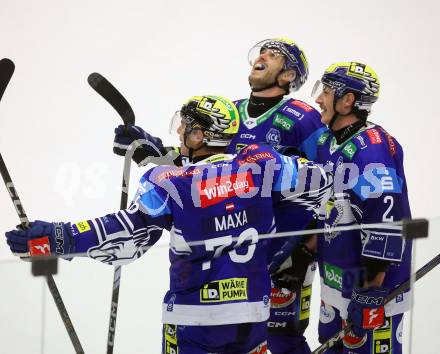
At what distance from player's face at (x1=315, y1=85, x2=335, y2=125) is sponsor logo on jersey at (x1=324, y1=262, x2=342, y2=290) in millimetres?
563

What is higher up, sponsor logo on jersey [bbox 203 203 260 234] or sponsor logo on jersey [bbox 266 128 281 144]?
sponsor logo on jersey [bbox 266 128 281 144]

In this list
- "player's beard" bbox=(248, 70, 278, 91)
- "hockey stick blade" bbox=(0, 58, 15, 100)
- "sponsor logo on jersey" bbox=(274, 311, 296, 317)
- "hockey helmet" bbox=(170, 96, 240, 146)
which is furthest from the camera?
"player's beard" bbox=(248, 70, 278, 91)

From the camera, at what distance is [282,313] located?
11.9 ft

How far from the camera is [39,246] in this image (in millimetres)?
2482

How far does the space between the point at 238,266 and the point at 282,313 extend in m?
0.97

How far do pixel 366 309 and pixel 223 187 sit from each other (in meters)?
0.65

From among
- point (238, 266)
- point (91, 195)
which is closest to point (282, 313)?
point (238, 266)

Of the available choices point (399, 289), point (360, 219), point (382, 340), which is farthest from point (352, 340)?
point (360, 219)

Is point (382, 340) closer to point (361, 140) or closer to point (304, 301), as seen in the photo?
point (304, 301)

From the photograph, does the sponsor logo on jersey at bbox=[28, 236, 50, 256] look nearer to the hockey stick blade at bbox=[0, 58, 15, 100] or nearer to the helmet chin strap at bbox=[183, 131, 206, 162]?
the helmet chin strap at bbox=[183, 131, 206, 162]

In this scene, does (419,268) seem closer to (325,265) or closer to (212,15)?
(325,265)

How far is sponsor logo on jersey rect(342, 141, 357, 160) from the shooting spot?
10.6 ft

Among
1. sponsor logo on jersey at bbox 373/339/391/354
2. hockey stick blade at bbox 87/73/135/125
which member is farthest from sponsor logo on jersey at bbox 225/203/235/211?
hockey stick blade at bbox 87/73/135/125

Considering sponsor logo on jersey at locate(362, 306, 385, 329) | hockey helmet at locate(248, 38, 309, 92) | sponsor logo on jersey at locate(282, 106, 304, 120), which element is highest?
hockey helmet at locate(248, 38, 309, 92)
